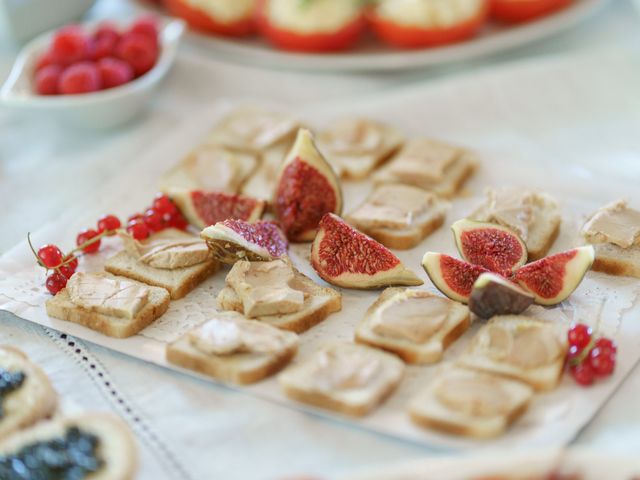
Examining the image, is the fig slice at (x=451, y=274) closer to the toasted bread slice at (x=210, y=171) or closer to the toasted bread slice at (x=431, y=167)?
the toasted bread slice at (x=431, y=167)

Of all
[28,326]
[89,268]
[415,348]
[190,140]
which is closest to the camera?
[415,348]

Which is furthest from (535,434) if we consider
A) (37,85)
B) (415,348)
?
(37,85)

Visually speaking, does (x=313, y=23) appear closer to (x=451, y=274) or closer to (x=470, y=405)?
(x=451, y=274)

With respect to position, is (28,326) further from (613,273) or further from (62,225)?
(613,273)

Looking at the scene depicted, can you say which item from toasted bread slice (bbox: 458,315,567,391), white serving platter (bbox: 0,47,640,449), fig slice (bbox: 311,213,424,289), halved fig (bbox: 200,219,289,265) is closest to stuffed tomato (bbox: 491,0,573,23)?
white serving platter (bbox: 0,47,640,449)

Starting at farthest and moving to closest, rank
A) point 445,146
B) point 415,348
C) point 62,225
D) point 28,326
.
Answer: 1. point 445,146
2. point 62,225
3. point 28,326
4. point 415,348

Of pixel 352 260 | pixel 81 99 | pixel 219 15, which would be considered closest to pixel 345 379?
pixel 352 260
